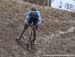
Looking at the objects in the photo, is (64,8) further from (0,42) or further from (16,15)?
(0,42)

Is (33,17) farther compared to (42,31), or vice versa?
(42,31)

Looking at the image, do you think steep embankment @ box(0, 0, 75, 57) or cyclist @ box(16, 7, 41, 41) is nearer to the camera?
cyclist @ box(16, 7, 41, 41)

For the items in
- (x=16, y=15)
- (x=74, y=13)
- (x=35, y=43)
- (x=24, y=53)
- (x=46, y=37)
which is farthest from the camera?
(x=74, y=13)

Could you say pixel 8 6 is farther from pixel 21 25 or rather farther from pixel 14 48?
pixel 14 48

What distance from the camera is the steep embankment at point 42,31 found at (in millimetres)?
18930

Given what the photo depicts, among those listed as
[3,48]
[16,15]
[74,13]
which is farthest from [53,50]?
[74,13]

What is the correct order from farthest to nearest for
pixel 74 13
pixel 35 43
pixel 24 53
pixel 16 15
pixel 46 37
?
1. pixel 74 13
2. pixel 16 15
3. pixel 46 37
4. pixel 35 43
5. pixel 24 53

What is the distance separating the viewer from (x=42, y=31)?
22422mm

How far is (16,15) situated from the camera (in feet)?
78.2

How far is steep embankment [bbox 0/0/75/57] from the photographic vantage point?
Answer: 18.9 m

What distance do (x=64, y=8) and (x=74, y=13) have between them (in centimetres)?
95

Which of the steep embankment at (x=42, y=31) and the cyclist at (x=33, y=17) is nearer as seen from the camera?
the cyclist at (x=33, y=17)

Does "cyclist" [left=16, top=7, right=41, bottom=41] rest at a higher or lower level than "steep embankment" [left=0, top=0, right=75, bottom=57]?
higher

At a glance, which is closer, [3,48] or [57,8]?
[3,48]
